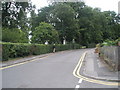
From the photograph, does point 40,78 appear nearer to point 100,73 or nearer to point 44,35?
point 100,73

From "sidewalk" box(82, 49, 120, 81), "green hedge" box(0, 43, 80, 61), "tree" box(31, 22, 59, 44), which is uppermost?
"tree" box(31, 22, 59, 44)

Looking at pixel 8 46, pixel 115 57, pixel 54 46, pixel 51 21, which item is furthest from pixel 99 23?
pixel 115 57

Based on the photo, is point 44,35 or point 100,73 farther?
point 44,35

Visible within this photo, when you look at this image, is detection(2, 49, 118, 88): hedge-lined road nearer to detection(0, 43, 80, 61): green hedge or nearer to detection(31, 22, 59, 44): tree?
detection(0, 43, 80, 61): green hedge

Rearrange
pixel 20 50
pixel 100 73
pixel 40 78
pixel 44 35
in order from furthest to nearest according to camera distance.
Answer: pixel 44 35
pixel 20 50
pixel 100 73
pixel 40 78

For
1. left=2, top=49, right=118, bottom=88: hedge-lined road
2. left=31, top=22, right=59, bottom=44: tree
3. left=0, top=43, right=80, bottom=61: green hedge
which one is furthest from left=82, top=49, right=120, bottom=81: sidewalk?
left=31, top=22, right=59, bottom=44: tree

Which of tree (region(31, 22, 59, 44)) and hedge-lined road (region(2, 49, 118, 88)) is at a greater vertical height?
tree (region(31, 22, 59, 44))

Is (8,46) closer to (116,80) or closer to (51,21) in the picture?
(116,80)

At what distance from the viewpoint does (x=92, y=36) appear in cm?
6112

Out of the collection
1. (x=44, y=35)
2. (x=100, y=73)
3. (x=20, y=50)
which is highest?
(x=44, y=35)

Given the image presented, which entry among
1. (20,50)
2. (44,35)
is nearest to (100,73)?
(20,50)

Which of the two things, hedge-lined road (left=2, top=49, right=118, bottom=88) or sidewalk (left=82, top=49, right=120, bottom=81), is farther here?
sidewalk (left=82, top=49, right=120, bottom=81)

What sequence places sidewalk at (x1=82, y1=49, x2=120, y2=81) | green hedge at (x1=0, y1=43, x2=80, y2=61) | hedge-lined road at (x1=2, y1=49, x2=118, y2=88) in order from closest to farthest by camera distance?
hedge-lined road at (x1=2, y1=49, x2=118, y2=88)
sidewalk at (x1=82, y1=49, x2=120, y2=81)
green hedge at (x1=0, y1=43, x2=80, y2=61)

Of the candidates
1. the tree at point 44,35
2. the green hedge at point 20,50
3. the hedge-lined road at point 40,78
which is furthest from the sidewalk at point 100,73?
the tree at point 44,35
